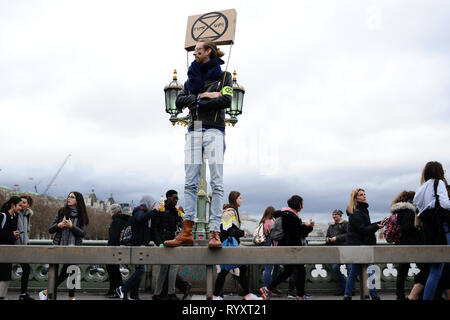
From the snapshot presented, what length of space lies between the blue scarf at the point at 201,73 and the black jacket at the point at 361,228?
12.6 ft

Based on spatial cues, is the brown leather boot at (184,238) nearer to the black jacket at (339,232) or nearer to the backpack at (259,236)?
the backpack at (259,236)

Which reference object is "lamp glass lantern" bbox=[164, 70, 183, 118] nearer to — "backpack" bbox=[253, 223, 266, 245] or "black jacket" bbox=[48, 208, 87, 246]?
"backpack" bbox=[253, 223, 266, 245]

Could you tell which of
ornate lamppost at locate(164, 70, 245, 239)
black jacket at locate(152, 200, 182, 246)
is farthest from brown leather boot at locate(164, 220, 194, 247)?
ornate lamppost at locate(164, 70, 245, 239)

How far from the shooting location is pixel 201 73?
16.8ft

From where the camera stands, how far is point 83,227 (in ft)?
23.0

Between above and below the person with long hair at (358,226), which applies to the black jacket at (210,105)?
above

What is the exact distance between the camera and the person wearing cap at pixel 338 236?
8818 mm

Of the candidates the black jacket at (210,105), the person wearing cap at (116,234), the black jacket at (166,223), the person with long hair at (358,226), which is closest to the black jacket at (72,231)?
the person wearing cap at (116,234)

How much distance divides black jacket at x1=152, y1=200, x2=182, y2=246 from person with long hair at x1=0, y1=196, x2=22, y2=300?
2.39 metres

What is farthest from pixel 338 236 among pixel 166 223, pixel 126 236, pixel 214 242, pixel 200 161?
pixel 214 242

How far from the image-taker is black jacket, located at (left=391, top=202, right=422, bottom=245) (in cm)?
649

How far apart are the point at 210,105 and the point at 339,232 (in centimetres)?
556

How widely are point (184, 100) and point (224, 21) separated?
211cm
